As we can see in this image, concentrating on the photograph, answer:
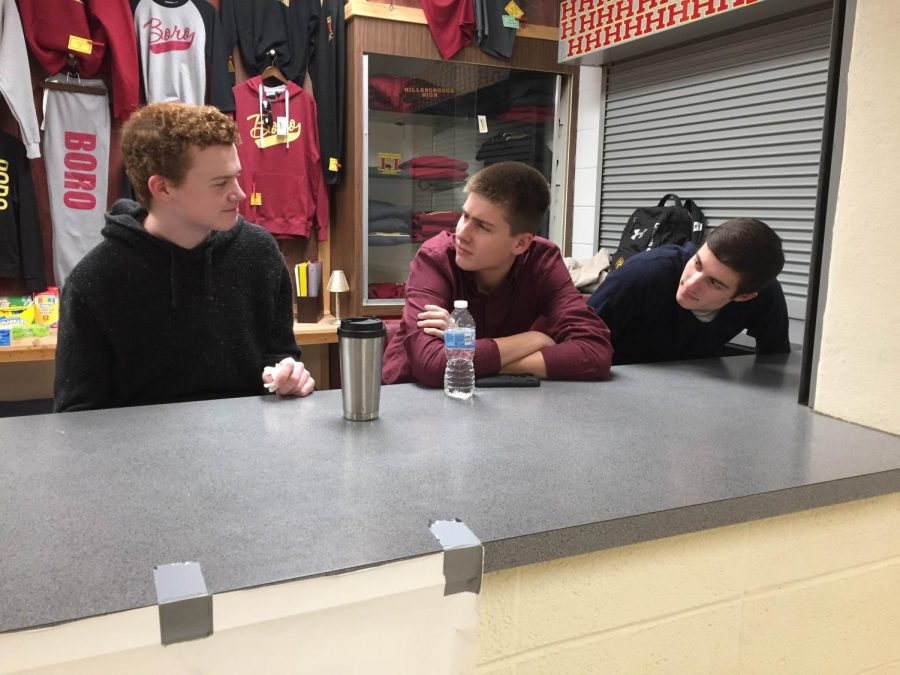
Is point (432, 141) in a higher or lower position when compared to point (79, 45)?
lower

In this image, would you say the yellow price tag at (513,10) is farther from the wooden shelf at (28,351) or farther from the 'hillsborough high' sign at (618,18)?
the wooden shelf at (28,351)

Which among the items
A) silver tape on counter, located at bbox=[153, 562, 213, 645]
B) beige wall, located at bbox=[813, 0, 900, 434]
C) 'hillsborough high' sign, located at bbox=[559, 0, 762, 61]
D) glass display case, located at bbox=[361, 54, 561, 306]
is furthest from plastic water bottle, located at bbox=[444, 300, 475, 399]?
glass display case, located at bbox=[361, 54, 561, 306]

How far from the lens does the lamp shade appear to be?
3674mm

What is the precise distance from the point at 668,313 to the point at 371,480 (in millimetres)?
1473

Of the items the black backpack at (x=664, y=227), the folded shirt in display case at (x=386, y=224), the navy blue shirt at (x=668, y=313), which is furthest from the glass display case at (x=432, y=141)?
the navy blue shirt at (x=668, y=313)

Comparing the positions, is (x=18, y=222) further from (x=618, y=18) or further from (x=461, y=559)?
(x=461, y=559)

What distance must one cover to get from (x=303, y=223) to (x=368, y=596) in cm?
320

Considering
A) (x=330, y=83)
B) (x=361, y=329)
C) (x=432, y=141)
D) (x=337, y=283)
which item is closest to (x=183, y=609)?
(x=361, y=329)

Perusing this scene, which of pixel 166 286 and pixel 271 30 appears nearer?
pixel 166 286

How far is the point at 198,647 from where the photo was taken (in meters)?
0.71

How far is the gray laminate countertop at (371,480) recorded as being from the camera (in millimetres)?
775

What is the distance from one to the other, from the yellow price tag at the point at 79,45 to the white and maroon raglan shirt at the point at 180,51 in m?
0.24

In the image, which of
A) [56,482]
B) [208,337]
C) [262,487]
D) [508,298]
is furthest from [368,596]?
[508,298]

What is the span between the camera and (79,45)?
314 centimetres
